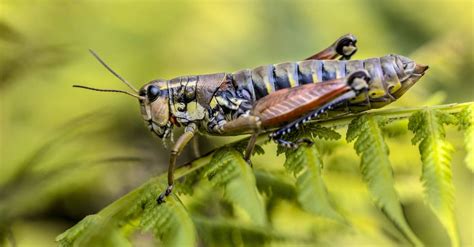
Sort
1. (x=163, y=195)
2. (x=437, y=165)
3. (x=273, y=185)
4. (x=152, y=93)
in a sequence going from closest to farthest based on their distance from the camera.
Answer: (x=437, y=165), (x=163, y=195), (x=273, y=185), (x=152, y=93)

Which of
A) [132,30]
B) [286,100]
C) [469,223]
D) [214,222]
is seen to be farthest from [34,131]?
[469,223]

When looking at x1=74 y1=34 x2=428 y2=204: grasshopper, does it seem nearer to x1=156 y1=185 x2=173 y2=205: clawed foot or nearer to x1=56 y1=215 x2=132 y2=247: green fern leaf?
x1=156 y1=185 x2=173 y2=205: clawed foot

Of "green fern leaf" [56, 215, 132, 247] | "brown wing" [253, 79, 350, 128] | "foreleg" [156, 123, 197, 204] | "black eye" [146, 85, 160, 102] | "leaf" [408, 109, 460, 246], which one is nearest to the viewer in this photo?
"leaf" [408, 109, 460, 246]

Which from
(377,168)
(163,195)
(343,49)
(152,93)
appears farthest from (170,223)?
(343,49)

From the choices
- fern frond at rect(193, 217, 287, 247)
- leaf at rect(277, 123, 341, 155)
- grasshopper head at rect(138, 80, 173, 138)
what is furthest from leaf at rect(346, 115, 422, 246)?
grasshopper head at rect(138, 80, 173, 138)

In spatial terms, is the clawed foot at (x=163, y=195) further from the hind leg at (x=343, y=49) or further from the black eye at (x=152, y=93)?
the hind leg at (x=343, y=49)

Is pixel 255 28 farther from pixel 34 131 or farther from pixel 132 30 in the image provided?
pixel 34 131

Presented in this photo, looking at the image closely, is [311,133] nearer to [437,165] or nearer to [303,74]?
[303,74]
